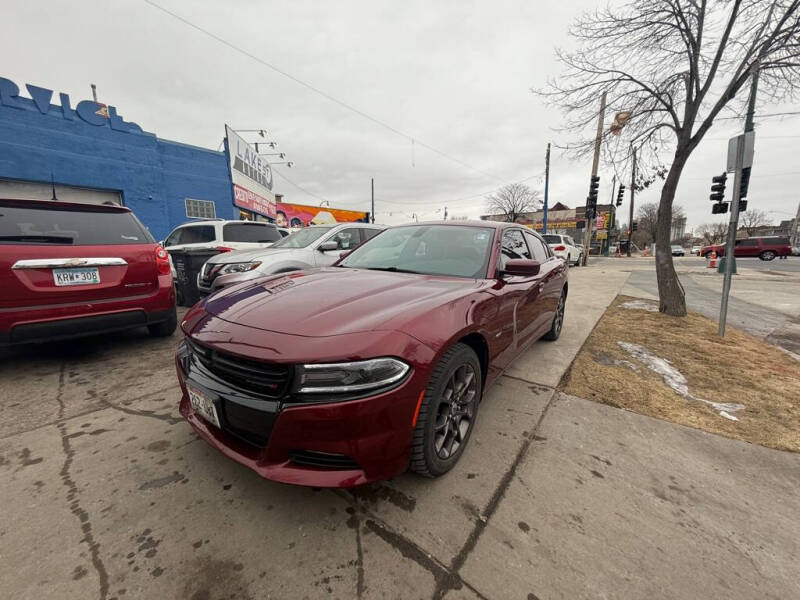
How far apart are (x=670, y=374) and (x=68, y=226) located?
19.9 feet

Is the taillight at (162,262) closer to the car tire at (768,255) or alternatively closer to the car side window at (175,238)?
the car side window at (175,238)

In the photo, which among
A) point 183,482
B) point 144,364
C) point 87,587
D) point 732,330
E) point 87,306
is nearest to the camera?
point 87,587

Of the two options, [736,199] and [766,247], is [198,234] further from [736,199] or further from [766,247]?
[766,247]

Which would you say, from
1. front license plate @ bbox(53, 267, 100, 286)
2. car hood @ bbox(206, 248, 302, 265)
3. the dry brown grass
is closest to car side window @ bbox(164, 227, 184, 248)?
car hood @ bbox(206, 248, 302, 265)

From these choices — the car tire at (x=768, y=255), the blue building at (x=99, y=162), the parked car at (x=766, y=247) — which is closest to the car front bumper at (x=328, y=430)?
the blue building at (x=99, y=162)

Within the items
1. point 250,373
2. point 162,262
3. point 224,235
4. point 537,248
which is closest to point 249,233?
point 224,235

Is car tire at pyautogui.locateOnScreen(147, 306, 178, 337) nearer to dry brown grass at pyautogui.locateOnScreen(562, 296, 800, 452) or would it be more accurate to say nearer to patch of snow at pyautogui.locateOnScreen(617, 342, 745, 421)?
dry brown grass at pyautogui.locateOnScreen(562, 296, 800, 452)

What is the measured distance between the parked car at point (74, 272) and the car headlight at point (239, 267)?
1085mm

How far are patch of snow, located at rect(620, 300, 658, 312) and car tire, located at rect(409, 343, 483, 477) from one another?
6.14m

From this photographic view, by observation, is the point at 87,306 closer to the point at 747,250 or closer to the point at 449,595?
the point at 449,595

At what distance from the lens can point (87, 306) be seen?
300 cm

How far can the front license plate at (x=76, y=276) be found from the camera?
9.36 feet

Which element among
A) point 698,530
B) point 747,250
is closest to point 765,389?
point 698,530

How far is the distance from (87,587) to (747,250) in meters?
39.9
